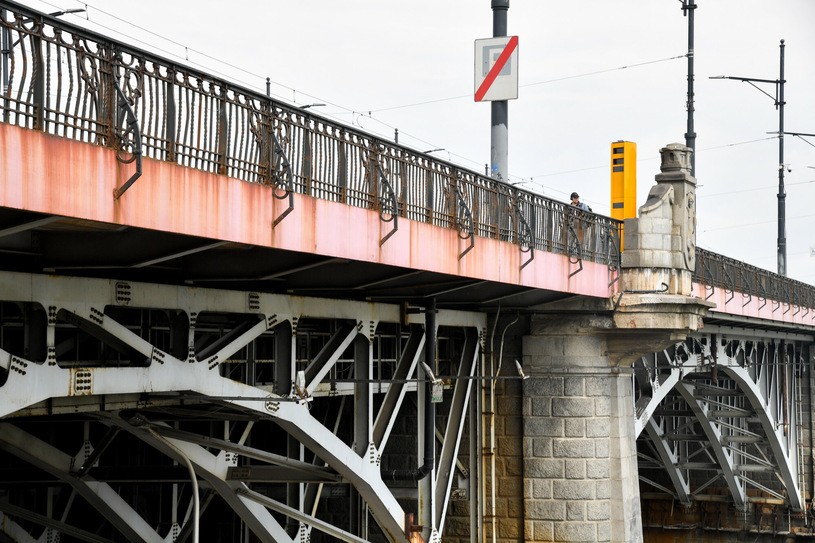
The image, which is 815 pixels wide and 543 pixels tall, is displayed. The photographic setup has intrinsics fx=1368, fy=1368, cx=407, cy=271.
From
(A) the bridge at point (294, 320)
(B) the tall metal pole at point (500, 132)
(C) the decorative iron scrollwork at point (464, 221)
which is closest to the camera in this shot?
(A) the bridge at point (294, 320)

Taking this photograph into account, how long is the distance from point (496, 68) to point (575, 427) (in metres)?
5.62

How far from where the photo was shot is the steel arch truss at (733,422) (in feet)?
120

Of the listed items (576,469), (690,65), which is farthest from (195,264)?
(690,65)

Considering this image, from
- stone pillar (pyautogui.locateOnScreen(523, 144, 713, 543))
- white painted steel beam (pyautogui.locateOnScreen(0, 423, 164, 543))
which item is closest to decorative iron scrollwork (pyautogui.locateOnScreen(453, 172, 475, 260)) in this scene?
white painted steel beam (pyautogui.locateOnScreen(0, 423, 164, 543))

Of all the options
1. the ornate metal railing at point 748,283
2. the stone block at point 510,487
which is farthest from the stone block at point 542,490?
the ornate metal railing at point 748,283

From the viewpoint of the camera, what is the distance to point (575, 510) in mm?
20438

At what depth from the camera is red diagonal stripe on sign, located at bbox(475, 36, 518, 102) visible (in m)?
18.8

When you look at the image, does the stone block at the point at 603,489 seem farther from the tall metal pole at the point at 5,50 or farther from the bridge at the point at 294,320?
the tall metal pole at the point at 5,50

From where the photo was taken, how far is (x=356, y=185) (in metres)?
13.3

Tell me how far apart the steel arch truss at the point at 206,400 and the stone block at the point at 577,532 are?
2291mm

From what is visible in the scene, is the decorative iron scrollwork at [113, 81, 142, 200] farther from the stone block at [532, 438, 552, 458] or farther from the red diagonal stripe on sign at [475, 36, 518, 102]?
the stone block at [532, 438, 552, 458]

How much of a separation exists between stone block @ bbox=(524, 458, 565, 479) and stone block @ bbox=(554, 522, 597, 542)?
74 cm

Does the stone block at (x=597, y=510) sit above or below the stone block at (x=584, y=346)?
below

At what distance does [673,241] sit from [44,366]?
12866 millimetres
